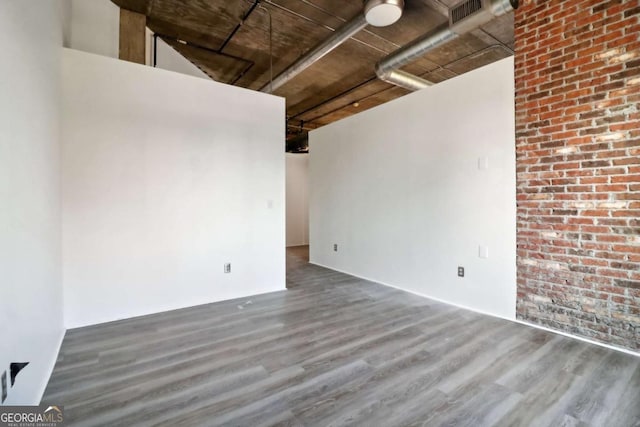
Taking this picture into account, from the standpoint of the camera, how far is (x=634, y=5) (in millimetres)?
2203

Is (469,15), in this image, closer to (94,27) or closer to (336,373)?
(336,373)

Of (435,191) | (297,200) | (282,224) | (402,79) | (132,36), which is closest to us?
(132,36)

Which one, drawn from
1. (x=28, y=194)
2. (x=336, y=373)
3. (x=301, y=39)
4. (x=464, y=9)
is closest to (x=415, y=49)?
(x=464, y=9)

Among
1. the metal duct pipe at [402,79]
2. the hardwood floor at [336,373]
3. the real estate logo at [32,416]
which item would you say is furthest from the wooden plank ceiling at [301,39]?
the real estate logo at [32,416]

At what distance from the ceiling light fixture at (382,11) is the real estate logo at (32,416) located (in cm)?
391

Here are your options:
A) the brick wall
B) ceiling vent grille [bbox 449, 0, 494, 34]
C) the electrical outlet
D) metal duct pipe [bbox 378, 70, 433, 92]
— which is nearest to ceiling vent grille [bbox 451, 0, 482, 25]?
ceiling vent grille [bbox 449, 0, 494, 34]

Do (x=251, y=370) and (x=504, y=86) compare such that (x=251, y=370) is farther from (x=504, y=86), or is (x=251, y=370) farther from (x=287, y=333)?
(x=504, y=86)

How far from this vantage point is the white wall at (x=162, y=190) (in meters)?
2.82

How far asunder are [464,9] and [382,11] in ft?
2.98

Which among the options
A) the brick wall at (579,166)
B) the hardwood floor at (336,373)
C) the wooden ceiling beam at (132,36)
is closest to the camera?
the hardwood floor at (336,373)

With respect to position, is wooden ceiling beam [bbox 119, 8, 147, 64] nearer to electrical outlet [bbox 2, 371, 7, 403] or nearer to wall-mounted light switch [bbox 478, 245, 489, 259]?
electrical outlet [bbox 2, 371, 7, 403]

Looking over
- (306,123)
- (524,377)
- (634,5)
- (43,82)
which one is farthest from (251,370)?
(306,123)

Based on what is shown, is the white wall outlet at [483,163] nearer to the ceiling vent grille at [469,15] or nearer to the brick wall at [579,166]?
the brick wall at [579,166]

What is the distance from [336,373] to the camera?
204 cm
